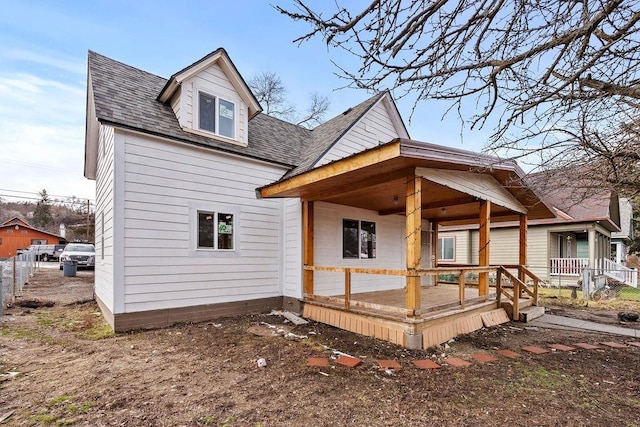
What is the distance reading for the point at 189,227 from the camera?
646 cm

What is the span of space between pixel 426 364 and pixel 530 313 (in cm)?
463

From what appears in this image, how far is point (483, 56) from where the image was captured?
9.66 feet

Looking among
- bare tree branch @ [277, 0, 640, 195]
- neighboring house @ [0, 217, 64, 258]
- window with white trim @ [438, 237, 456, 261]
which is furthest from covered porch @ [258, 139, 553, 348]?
neighboring house @ [0, 217, 64, 258]

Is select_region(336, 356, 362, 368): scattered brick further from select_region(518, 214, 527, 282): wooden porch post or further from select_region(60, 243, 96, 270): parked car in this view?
select_region(60, 243, 96, 270): parked car

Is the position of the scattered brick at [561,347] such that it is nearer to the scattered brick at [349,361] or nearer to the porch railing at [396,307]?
the porch railing at [396,307]

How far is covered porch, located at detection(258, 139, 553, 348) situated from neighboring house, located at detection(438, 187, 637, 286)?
5784 mm

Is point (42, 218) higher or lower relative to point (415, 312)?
higher

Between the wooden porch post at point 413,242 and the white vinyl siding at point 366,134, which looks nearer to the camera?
the wooden porch post at point 413,242

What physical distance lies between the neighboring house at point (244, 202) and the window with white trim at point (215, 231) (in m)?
0.02

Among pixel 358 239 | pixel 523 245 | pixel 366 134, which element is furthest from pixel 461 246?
pixel 366 134

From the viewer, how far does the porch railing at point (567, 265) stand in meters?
13.5

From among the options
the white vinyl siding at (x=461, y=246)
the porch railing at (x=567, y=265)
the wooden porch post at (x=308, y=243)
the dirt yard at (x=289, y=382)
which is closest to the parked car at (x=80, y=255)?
the dirt yard at (x=289, y=382)

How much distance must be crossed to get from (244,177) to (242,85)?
222 centimetres

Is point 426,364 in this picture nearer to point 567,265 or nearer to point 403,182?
point 403,182
